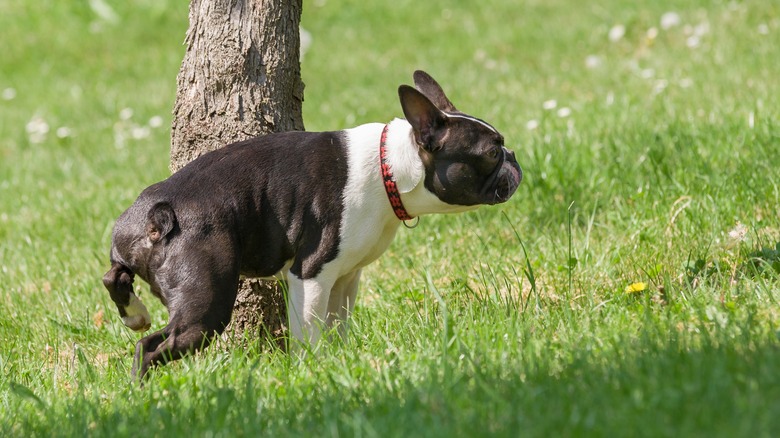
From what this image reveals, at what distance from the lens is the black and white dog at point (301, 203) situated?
3650mm

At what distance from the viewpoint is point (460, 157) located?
3814 millimetres

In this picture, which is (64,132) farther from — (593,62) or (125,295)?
(125,295)

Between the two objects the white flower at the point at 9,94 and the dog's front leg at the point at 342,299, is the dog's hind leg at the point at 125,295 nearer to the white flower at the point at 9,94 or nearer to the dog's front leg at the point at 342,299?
the dog's front leg at the point at 342,299

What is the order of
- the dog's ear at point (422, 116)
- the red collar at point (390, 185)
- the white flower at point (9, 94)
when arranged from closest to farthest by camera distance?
the dog's ear at point (422, 116) < the red collar at point (390, 185) < the white flower at point (9, 94)

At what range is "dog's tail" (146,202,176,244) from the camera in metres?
3.64

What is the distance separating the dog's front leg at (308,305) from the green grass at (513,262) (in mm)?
144

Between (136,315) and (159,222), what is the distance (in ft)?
1.49

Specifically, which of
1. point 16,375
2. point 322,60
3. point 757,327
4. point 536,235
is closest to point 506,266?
point 536,235

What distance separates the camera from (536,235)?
5.36 m

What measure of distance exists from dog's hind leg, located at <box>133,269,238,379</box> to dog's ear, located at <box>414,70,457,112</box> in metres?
1.17

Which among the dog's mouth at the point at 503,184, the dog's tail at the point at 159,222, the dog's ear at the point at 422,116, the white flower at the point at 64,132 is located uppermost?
the white flower at the point at 64,132

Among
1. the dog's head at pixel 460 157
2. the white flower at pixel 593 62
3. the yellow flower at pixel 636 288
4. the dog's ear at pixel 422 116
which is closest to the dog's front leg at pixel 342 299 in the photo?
the dog's head at pixel 460 157

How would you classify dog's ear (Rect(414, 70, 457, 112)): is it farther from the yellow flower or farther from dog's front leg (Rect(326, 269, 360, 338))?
the yellow flower

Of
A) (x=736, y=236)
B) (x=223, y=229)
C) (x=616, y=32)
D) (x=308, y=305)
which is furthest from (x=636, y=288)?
(x=616, y=32)
